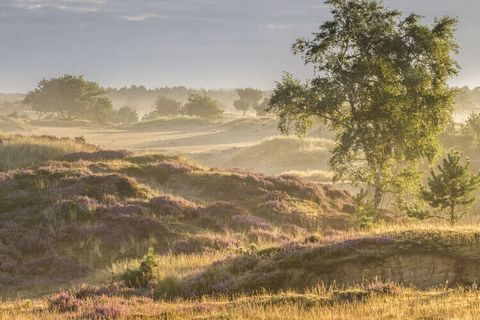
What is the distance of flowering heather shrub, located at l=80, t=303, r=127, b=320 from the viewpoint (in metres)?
10.1

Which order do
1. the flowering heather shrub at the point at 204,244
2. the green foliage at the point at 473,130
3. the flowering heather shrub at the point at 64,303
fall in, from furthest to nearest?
the green foliage at the point at 473,130, the flowering heather shrub at the point at 204,244, the flowering heather shrub at the point at 64,303

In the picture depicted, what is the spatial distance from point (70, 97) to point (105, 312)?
125 m

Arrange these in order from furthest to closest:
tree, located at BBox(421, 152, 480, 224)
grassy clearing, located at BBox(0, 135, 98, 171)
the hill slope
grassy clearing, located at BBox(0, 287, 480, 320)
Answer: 1. grassy clearing, located at BBox(0, 135, 98, 171)
2. tree, located at BBox(421, 152, 480, 224)
3. the hill slope
4. grassy clearing, located at BBox(0, 287, 480, 320)

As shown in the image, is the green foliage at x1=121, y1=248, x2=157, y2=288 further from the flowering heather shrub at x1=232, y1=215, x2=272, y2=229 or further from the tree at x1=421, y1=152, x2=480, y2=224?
the tree at x1=421, y1=152, x2=480, y2=224

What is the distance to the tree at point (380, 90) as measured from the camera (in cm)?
2616

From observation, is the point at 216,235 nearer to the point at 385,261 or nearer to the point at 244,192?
the point at 244,192

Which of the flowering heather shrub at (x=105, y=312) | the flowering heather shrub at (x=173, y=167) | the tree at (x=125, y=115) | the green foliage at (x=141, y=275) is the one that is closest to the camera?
the flowering heather shrub at (x=105, y=312)

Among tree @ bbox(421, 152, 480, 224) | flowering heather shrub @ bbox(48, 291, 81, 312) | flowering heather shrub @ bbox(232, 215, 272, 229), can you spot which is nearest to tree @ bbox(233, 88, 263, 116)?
flowering heather shrub @ bbox(232, 215, 272, 229)

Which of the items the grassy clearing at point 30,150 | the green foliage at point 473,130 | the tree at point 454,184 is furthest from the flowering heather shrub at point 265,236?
the green foliage at point 473,130

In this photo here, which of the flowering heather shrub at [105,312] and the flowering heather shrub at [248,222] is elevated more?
the flowering heather shrub at [105,312]

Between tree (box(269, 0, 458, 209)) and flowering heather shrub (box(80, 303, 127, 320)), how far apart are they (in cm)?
1834

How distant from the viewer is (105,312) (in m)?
10.4

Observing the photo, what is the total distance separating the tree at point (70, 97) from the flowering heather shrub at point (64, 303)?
114 m

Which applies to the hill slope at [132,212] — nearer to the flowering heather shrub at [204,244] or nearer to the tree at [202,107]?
the flowering heather shrub at [204,244]
